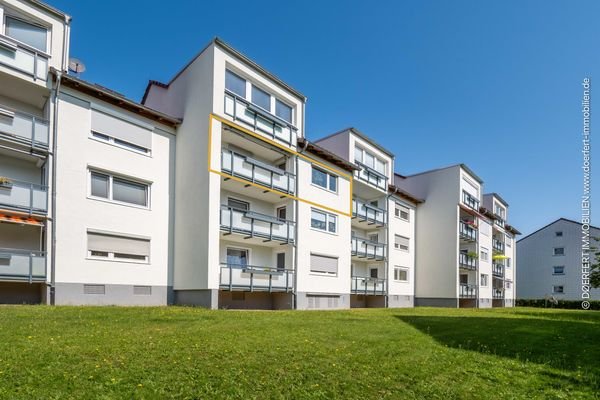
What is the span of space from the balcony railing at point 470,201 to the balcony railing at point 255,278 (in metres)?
23.1

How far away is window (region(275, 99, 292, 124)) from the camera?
74.4 ft

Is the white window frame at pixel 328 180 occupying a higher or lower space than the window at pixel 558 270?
higher

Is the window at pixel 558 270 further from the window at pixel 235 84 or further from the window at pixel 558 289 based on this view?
the window at pixel 235 84

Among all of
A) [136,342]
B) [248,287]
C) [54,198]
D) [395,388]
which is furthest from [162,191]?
[395,388]

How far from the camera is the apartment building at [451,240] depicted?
115 feet

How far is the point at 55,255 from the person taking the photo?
15078 mm

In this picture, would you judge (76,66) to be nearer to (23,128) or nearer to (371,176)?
(23,128)

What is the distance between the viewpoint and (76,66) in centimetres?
1792

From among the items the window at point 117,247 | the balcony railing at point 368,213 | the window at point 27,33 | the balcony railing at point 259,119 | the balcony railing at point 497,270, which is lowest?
the balcony railing at point 497,270

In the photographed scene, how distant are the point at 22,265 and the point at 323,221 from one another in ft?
51.7

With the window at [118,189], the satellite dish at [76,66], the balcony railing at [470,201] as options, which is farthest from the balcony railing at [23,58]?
the balcony railing at [470,201]

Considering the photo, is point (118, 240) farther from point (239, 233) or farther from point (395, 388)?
point (395, 388)

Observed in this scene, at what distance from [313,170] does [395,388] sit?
18.6 metres

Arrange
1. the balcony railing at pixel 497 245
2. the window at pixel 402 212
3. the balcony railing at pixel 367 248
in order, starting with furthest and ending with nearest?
the balcony railing at pixel 497 245
the window at pixel 402 212
the balcony railing at pixel 367 248
